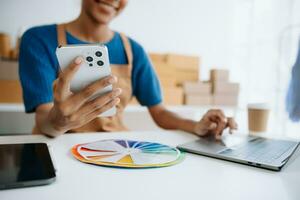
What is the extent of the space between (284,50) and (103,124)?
168 centimetres

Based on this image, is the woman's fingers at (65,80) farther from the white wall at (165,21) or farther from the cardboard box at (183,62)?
the white wall at (165,21)

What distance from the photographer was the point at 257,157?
51 centimetres

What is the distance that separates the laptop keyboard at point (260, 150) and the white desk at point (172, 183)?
3cm

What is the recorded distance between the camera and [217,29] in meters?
2.53

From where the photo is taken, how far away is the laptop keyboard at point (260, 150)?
19.8 inches

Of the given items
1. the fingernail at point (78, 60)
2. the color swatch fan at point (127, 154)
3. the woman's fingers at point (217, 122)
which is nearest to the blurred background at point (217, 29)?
the woman's fingers at point (217, 122)

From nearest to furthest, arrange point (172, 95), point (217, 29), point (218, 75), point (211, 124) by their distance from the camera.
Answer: point (211, 124) → point (172, 95) → point (218, 75) → point (217, 29)

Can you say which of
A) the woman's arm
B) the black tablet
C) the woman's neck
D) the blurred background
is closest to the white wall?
the blurred background

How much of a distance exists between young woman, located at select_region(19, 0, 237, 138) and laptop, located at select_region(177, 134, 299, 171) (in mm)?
82

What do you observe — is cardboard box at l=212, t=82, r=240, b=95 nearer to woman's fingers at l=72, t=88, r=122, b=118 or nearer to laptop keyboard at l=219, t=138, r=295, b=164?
laptop keyboard at l=219, t=138, r=295, b=164

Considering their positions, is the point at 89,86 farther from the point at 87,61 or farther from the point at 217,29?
the point at 217,29

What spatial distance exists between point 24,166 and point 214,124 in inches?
19.2

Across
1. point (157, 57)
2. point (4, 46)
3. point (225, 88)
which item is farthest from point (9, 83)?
point (225, 88)

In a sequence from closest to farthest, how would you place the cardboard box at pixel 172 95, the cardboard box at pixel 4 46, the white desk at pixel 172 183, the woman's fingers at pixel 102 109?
the white desk at pixel 172 183 → the woman's fingers at pixel 102 109 → the cardboard box at pixel 4 46 → the cardboard box at pixel 172 95
